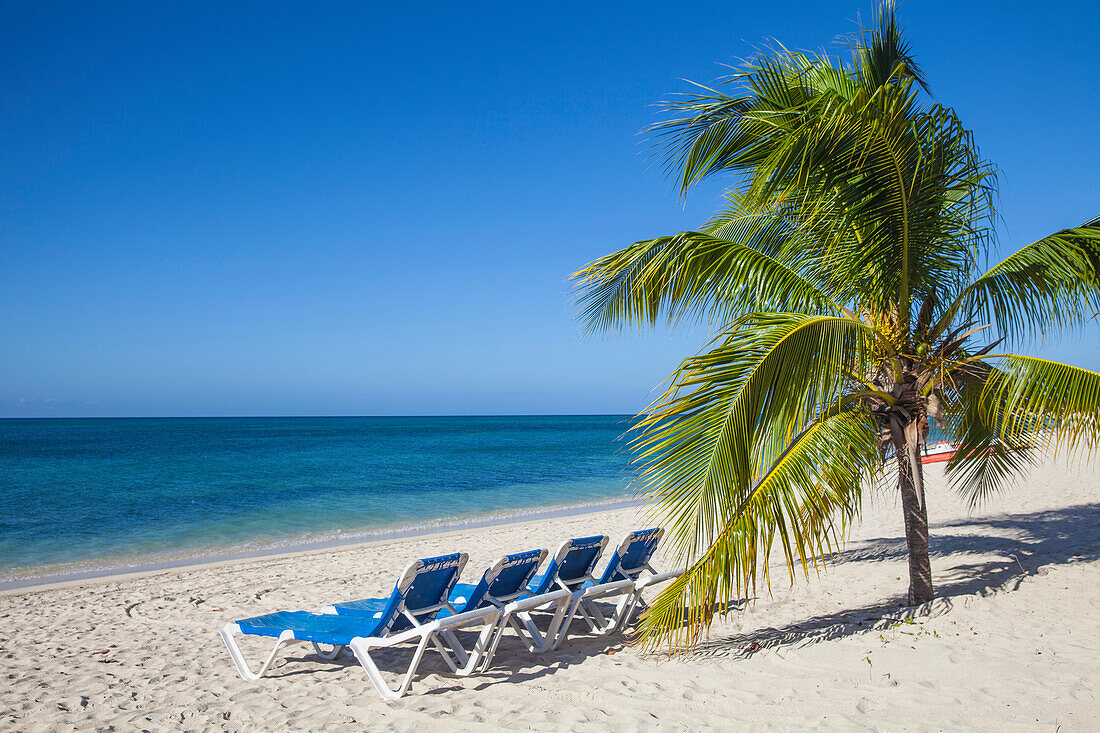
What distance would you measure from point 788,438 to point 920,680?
4.99 feet

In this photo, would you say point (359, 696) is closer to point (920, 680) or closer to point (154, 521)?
point (920, 680)

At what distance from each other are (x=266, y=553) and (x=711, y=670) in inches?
381

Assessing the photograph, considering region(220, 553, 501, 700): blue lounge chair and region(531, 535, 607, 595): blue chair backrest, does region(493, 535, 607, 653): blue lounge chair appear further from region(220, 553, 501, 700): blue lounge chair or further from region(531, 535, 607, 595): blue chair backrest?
region(220, 553, 501, 700): blue lounge chair

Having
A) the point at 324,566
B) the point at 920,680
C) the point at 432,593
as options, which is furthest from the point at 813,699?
the point at 324,566

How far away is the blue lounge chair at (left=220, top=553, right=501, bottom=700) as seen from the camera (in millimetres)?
4129

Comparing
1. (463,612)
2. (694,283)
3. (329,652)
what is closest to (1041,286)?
(694,283)

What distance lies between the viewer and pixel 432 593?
4.52m

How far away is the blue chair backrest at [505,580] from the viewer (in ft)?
15.2

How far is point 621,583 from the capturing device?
5.43m

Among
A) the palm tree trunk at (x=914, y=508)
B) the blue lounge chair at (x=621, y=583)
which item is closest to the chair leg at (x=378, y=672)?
the blue lounge chair at (x=621, y=583)

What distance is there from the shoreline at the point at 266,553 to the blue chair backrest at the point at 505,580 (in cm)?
206

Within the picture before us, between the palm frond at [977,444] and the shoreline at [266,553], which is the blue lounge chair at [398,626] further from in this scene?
the palm frond at [977,444]

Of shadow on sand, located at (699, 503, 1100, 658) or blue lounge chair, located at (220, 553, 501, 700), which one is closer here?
blue lounge chair, located at (220, 553, 501, 700)

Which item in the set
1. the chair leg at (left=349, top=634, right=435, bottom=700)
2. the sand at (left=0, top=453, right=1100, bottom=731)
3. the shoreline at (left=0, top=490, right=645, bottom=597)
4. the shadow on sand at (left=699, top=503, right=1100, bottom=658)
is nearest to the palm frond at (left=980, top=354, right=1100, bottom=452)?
the sand at (left=0, top=453, right=1100, bottom=731)
